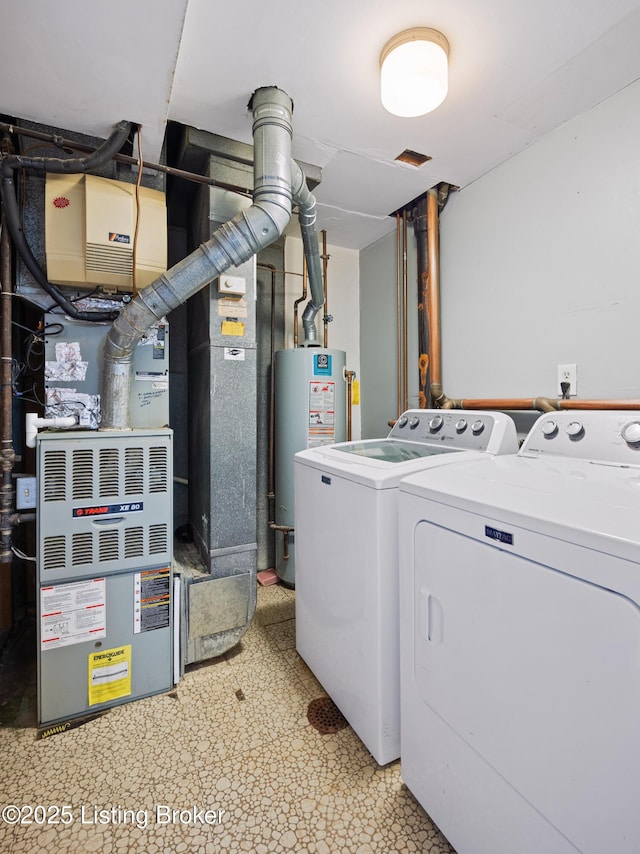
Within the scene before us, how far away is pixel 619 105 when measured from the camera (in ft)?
5.33

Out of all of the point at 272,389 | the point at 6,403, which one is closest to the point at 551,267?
the point at 272,389

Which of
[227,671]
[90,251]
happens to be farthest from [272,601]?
[90,251]

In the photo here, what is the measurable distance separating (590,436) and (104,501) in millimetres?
1796

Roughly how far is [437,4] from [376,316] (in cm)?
188

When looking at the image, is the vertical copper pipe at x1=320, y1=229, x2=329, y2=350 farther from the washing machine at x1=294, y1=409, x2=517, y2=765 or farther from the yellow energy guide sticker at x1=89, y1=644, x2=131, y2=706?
the yellow energy guide sticker at x1=89, y1=644, x2=131, y2=706

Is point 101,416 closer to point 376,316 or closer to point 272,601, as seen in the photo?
point 272,601

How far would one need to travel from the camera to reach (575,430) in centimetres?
142

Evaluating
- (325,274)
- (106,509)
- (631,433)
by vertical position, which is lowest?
(106,509)

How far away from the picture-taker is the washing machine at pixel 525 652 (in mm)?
700

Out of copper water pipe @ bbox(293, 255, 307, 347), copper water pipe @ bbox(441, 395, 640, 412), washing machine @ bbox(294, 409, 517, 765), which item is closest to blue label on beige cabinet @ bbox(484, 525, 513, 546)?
washing machine @ bbox(294, 409, 517, 765)

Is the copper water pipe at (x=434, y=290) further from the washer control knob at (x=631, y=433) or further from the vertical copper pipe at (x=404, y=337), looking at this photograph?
the washer control knob at (x=631, y=433)

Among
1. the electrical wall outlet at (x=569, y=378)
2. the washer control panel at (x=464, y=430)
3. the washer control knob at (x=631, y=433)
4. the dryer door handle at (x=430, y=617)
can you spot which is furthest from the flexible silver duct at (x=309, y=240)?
the dryer door handle at (x=430, y=617)

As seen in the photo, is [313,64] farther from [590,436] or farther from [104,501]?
[104,501]

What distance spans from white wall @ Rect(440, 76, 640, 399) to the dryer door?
1.24 metres
